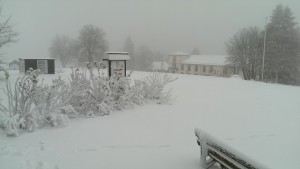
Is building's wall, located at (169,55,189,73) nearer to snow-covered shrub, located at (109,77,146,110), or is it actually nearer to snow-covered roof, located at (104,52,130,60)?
snow-covered roof, located at (104,52,130,60)

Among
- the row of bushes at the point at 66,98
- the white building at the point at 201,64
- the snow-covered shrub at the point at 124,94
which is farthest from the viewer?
the white building at the point at 201,64

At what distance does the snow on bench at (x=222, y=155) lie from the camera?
3.01m

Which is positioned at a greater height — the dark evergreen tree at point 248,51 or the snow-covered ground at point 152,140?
the dark evergreen tree at point 248,51

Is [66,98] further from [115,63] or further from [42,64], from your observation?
[42,64]

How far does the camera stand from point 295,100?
10.3m

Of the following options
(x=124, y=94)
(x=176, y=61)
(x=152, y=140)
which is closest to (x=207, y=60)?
(x=176, y=61)

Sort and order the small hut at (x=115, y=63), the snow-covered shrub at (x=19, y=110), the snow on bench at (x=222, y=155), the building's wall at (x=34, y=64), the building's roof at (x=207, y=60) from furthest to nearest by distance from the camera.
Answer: the building's roof at (x=207, y=60) < the building's wall at (x=34, y=64) < the small hut at (x=115, y=63) < the snow-covered shrub at (x=19, y=110) < the snow on bench at (x=222, y=155)

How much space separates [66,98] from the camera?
20.9ft

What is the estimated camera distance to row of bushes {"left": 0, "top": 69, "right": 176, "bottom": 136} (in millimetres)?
5445

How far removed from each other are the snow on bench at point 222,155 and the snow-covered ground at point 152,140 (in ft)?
0.47

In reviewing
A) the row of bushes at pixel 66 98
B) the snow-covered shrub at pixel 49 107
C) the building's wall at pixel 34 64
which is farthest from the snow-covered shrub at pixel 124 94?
the building's wall at pixel 34 64

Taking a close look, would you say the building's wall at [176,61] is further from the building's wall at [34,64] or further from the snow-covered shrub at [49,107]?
the snow-covered shrub at [49,107]

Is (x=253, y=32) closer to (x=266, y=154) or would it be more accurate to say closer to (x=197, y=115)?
(x=197, y=115)

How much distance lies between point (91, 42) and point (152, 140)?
38.2 m
